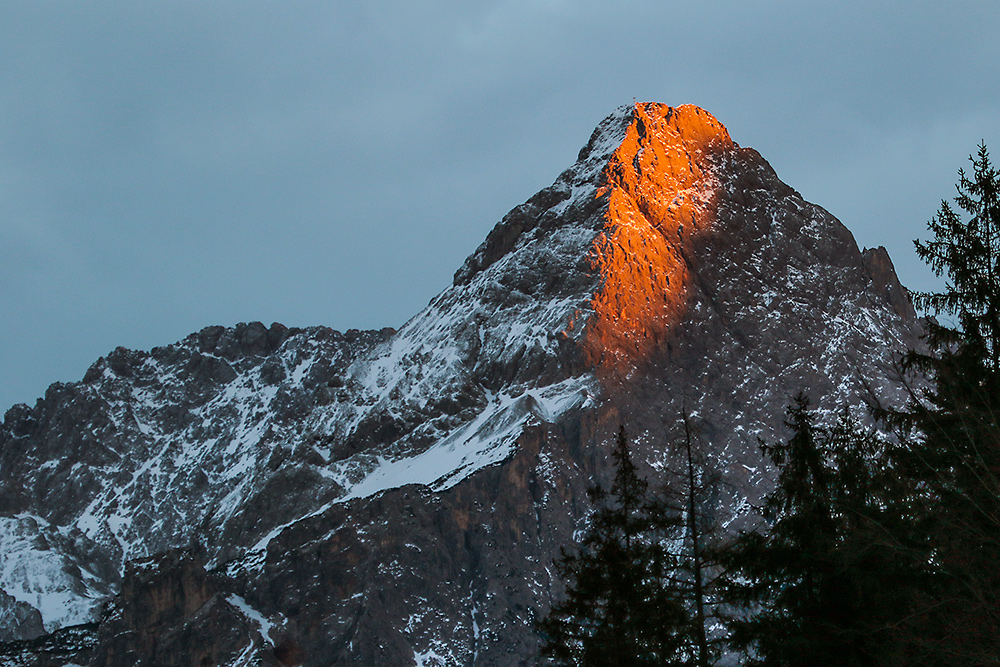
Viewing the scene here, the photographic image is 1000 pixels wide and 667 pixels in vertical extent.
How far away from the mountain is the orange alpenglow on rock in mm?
324

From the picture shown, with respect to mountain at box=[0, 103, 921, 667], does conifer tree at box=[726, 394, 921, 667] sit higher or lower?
lower

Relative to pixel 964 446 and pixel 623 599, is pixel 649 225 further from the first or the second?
pixel 964 446

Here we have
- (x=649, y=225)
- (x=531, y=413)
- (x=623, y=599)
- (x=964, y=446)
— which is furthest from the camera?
(x=649, y=225)

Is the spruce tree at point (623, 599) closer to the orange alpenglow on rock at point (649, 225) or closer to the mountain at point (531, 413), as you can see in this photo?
the mountain at point (531, 413)

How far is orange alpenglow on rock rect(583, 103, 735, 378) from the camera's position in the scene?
6575 inches

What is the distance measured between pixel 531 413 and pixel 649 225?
37.1 metres

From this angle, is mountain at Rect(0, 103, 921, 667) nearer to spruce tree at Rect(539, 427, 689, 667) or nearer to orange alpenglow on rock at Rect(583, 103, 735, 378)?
orange alpenglow on rock at Rect(583, 103, 735, 378)

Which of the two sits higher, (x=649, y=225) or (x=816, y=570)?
(x=649, y=225)

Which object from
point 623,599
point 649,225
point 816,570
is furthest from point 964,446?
point 649,225

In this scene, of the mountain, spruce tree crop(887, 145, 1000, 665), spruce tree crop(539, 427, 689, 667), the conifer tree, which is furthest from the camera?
the mountain

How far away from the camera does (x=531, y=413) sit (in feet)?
518

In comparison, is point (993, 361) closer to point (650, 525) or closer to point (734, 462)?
point (650, 525)

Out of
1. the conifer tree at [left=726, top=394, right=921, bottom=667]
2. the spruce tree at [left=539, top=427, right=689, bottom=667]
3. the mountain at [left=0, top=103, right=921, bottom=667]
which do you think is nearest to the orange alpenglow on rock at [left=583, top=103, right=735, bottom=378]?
the mountain at [left=0, top=103, right=921, bottom=667]

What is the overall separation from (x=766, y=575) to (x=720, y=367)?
469 feet
